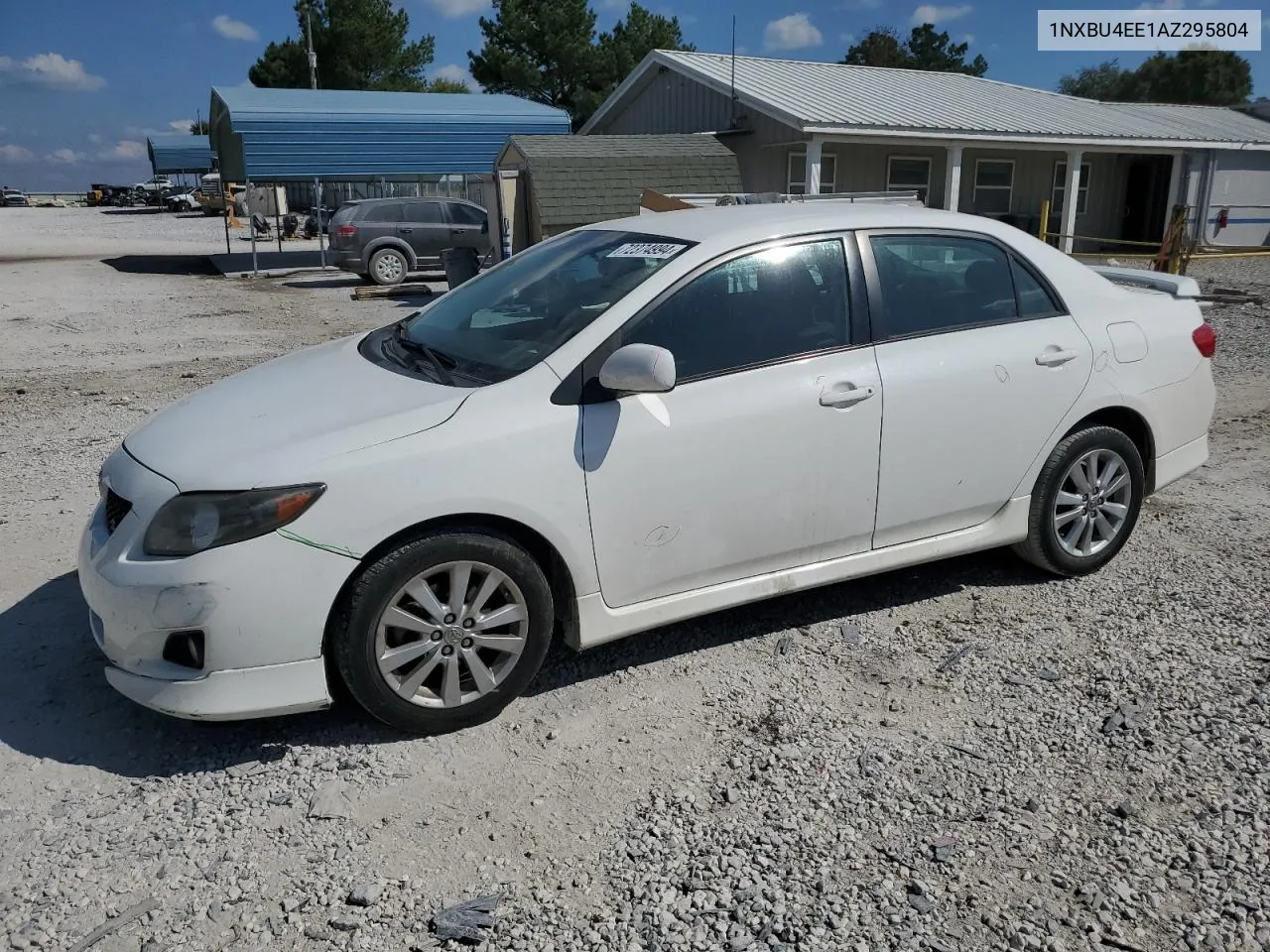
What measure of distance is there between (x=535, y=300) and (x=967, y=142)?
19628 millimetres

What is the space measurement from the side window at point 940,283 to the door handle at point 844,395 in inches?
12.1

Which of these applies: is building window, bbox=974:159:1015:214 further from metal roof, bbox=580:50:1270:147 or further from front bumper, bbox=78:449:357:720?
front bumper, bbox=78:449:357:720

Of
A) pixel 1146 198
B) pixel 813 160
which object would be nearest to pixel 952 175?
pixel 813 160

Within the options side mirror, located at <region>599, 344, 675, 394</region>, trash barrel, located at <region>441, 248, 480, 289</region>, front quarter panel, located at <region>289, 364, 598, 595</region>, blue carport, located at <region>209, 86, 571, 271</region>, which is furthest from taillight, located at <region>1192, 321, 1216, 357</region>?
blue carport, located at <region>209, 86, 571, 271</region>

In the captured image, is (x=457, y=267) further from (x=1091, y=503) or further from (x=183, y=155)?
(x=183, y=155)

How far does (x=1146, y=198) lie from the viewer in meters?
26.7

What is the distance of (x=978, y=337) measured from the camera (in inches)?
160

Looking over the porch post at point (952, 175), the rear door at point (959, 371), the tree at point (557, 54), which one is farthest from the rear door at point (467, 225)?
the tree at point (557, 54)

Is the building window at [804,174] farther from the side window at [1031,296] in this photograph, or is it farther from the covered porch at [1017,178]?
the side window at [1031,296]

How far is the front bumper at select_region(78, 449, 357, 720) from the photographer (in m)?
2.93

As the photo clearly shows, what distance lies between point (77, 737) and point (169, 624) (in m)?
0.73

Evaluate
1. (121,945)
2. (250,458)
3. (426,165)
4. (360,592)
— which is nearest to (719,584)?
(360,592)

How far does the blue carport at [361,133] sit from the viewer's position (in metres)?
21.7

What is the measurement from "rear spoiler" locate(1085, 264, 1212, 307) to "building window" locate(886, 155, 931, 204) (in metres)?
→ 18.3
